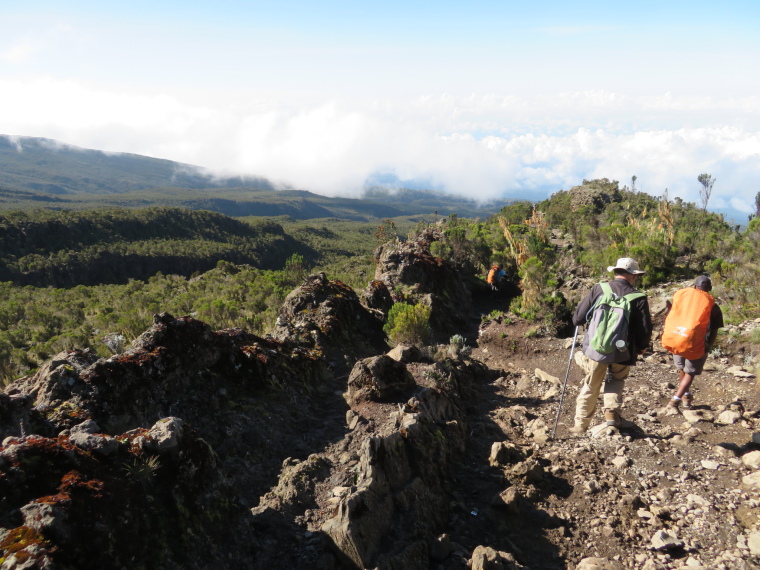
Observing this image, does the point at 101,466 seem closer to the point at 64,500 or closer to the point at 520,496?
the point at 64,500

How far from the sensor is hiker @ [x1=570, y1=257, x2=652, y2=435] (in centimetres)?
494

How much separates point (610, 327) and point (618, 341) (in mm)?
184

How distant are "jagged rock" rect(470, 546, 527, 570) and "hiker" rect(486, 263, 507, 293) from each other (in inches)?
495

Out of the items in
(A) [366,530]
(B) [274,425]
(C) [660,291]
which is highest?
(C) [660,291]

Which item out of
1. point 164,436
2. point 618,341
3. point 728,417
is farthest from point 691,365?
point 164,436

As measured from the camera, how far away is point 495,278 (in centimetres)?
1562

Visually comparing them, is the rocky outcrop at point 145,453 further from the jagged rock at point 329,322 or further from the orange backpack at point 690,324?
the orange backpack at point 690,324

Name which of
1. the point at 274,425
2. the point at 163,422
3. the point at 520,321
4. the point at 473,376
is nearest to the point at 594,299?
the point at 473,376

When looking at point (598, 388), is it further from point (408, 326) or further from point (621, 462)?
point (408, 326)

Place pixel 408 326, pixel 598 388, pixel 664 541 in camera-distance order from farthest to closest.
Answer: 1. pixel 408 326
2. pixel 598 388
3. pixel 664 541

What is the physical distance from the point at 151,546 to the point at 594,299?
5234 millimetres

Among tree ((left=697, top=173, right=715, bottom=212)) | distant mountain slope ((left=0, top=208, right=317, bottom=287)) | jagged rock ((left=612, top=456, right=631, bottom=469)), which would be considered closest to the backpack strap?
jagged rock ((left=612, top=456, right=631, bottom=469))

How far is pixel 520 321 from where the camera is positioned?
448 inches

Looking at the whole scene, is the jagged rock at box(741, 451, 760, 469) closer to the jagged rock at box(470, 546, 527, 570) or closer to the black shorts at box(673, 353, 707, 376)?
the black shorts at box(673, 353, 707, 376)
